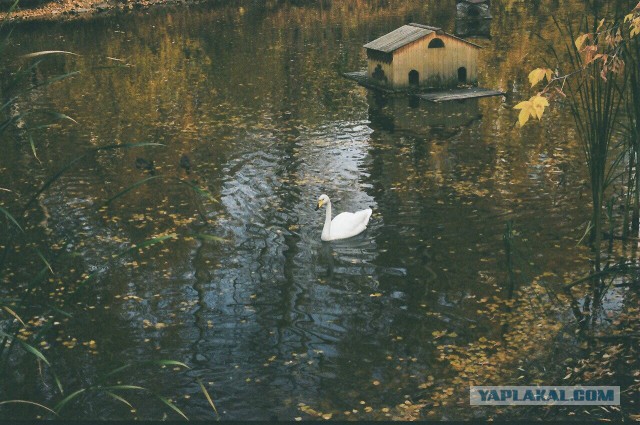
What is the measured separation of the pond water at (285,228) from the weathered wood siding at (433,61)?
716 mm

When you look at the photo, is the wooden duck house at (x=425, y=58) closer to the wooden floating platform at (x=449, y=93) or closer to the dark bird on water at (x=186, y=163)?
the wooden floating platform at (x=449, y=93)

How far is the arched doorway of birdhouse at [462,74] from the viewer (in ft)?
58.4

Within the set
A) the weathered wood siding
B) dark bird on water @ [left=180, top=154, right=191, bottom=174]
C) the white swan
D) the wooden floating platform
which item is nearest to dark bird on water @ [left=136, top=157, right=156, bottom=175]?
dark bird on water @ [left=180, top=154, right=191, bottom=174]

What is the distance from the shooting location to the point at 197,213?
1106cm

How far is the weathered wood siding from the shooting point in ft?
56.9

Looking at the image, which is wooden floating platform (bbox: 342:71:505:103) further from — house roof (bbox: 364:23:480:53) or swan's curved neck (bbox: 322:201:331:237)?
swan's curved neck (bbox: 322:201:331:237)

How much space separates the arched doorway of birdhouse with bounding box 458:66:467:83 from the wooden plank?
0.38 m

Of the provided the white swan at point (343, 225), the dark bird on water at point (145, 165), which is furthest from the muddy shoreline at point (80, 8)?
the white swan at point (343, 225)

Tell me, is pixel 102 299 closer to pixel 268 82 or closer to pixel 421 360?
pixel 421 360

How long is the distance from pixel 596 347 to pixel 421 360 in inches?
52.9

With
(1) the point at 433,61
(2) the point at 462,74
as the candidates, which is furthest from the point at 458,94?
(2) the point at 462,74

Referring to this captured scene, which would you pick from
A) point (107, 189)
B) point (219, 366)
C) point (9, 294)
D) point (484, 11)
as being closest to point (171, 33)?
point (484, 11)

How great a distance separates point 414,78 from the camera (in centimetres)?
1777

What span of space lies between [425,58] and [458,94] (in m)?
0.99
